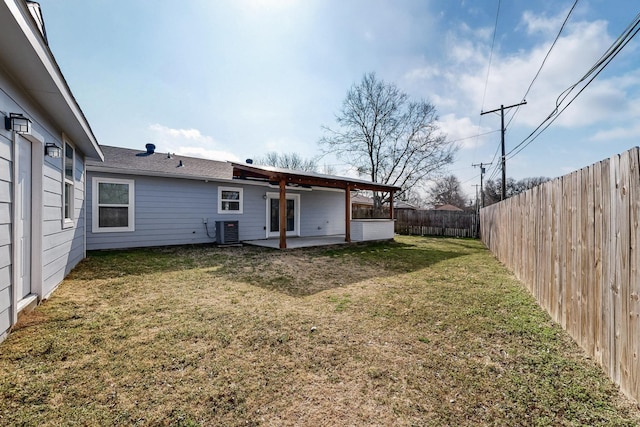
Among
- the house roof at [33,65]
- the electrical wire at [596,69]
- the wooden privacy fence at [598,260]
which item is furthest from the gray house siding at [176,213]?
the wooden privacy fence at [598,260]

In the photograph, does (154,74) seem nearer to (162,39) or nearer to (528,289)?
(162,39)

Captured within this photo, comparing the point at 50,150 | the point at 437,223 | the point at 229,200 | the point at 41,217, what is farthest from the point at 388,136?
the point at 41,217

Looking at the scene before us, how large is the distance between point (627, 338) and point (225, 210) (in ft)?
33.5

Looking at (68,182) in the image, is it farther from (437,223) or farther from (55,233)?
(437,223)

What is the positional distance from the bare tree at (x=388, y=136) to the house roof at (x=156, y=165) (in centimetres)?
1165

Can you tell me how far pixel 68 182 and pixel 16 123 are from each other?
2810 millimetres

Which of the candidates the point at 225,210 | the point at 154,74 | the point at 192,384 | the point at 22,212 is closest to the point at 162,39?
the point at 154,74

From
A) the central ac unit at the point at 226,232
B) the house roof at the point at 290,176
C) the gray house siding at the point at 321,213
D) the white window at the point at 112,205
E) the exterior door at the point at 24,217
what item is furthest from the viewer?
the gray house siding at the point at 321,213

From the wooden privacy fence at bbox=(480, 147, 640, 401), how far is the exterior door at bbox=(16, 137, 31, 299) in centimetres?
535

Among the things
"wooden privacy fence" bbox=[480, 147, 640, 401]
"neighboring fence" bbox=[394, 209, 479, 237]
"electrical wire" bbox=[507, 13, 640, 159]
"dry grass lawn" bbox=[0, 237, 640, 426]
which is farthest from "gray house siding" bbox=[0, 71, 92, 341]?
"neighboring fence" bbox=[394, 209, 479, 237]

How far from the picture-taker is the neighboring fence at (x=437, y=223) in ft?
52.6

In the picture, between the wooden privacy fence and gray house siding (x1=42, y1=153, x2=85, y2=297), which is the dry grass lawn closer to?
the wooden privacy fence

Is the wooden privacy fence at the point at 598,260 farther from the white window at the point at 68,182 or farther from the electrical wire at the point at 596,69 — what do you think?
the white window at the point at 68,182

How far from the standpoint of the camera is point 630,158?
1883mm
